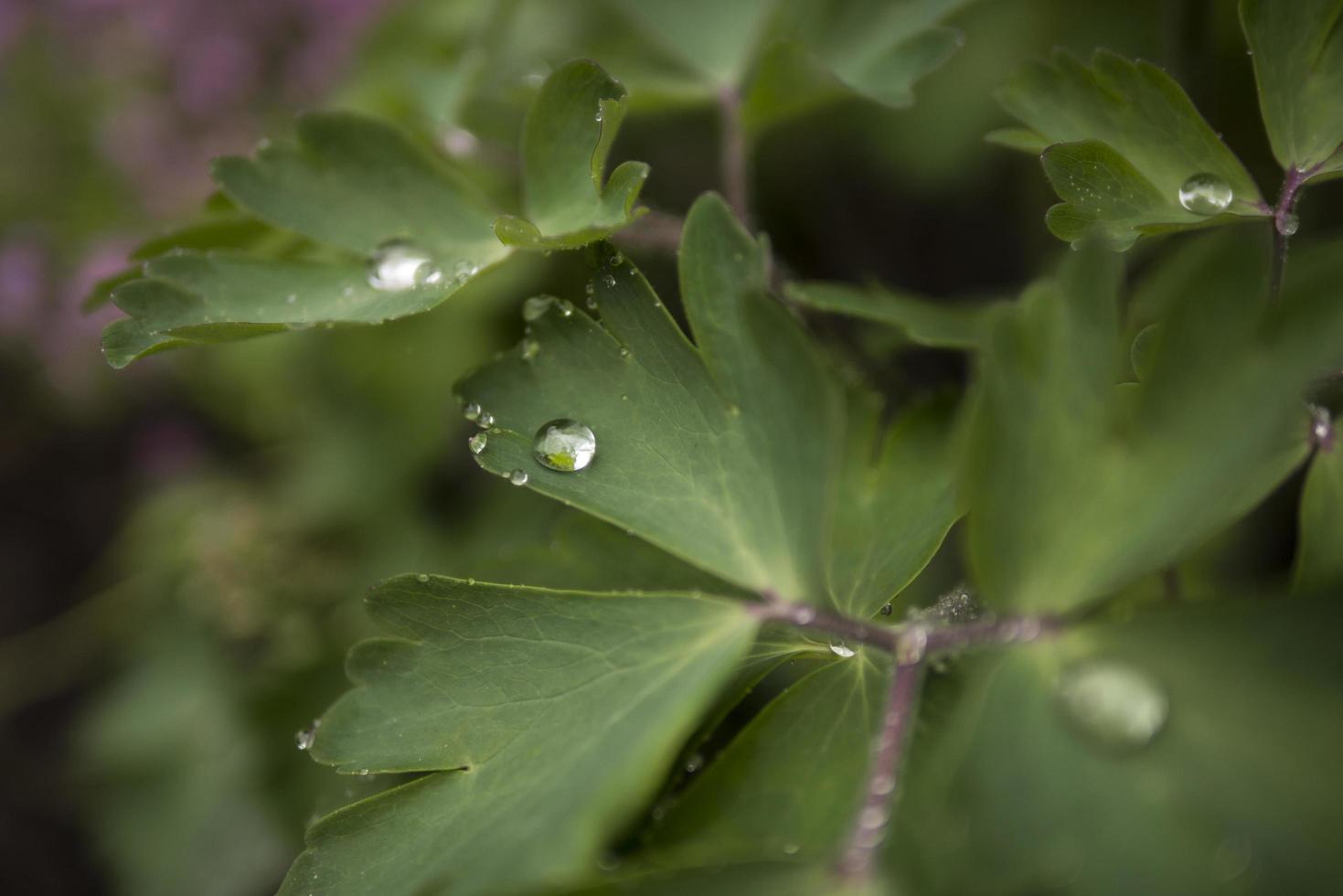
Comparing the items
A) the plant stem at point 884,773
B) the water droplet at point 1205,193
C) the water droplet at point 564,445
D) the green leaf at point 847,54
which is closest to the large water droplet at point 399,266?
the water droplet at point 564,445

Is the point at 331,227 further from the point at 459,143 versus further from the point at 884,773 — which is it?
the point at 884,773

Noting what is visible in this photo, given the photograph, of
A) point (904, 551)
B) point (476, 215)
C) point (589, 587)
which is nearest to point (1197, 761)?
point (904, 551)

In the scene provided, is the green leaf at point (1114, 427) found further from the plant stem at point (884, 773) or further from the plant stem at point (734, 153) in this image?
the plant stem at point (734, 153)

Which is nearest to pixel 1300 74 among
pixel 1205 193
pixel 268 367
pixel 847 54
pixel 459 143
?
pixel 1205 193

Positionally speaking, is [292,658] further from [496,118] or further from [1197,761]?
[1197,761]

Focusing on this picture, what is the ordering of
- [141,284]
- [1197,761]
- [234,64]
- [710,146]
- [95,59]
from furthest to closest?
[95,59] → [234,64] → [710,146] → [141,284] → [1197,761]

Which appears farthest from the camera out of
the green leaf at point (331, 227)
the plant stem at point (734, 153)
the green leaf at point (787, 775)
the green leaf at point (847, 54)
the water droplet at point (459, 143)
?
the water droplet at point (459, 143)
